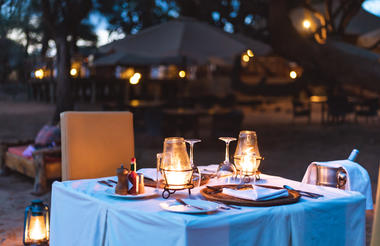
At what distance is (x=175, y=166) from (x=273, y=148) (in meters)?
7.10

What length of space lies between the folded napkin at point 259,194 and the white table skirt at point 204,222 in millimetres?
93

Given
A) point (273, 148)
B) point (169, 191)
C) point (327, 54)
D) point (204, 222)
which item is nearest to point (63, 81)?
point (273, 148)

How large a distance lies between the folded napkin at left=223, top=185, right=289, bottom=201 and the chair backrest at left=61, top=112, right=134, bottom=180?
1303mm

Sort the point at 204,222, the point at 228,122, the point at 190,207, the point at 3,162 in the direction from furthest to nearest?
the point at 228,122
the point at 3,162
the point at 190,207
the point at 204,222

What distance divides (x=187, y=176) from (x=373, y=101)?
12082 millimetres

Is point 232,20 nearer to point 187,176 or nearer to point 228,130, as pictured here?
point 228,130

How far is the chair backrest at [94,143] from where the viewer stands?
10.2 feet

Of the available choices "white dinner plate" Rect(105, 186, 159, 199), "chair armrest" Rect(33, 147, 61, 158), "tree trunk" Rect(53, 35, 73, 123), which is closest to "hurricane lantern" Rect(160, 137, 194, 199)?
"white dinner plate" Rect(105, 186, 159, 199)

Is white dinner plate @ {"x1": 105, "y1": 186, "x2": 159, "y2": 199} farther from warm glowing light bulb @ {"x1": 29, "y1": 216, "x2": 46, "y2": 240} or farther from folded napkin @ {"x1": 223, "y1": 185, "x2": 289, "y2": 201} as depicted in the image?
warm glowing light bulb @ {"x1": 29, "y1": 216, "x2": 46, "y2": 240}

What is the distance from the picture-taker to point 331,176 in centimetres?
279

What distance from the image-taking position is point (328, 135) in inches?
428

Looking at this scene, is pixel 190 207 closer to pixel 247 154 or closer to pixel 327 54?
pixel 247 154

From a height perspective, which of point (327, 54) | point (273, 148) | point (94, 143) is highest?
point (327, 54)

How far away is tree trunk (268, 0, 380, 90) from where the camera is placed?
27.3ft
